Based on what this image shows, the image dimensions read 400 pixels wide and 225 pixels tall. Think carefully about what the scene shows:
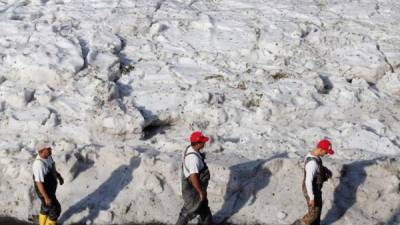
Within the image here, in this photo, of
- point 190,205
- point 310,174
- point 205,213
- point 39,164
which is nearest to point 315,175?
point 310,174

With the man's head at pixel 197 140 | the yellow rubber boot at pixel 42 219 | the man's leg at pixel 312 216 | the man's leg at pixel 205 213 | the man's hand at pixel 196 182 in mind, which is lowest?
the yellow rubber boot at pixel 42 219

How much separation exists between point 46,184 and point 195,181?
7.87 ft

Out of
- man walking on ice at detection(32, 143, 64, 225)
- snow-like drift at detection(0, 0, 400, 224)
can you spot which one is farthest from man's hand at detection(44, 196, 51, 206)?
snow-like drift at detection(0, 0, 400, 224)

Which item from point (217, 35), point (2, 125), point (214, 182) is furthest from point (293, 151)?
point (2, 125)

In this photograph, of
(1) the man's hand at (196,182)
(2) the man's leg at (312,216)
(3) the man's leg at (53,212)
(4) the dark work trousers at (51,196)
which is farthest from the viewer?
(3) the man's leg at (53,212)

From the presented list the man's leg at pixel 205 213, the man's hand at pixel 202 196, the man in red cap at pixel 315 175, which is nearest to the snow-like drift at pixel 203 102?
the man's leg at pixel 205 213

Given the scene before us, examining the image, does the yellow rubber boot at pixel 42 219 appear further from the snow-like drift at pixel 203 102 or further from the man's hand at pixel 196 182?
the man's hand at pixel 196 182

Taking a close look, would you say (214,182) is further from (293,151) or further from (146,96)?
(146,96)

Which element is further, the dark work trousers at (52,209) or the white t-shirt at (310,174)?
the dark work trousers at (52,209)

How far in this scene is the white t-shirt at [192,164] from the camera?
7719 millimetres

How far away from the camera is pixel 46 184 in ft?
26.5

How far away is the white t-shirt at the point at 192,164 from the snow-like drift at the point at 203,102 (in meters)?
1.50

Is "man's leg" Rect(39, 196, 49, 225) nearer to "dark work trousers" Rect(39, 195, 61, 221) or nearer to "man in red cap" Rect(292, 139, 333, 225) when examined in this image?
"dark work trousers" Rect(39, 195, 61, 221)

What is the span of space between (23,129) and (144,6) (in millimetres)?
6489
